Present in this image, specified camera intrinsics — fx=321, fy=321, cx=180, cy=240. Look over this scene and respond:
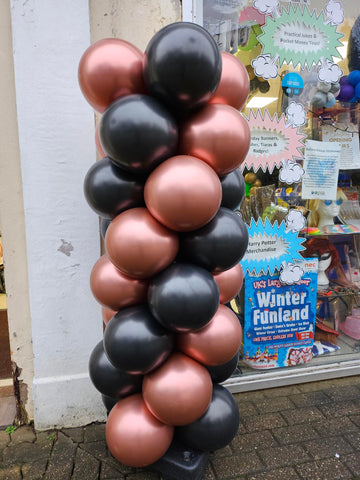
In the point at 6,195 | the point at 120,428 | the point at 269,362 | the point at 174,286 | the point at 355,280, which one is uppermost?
the point at 6,195

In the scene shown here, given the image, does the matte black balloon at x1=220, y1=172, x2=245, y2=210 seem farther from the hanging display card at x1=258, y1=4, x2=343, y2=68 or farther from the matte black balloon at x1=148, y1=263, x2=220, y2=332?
the hanging display card at x1=258, y1=4, x2=343, y2=68

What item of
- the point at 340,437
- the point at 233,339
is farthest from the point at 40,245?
the point at 340,437

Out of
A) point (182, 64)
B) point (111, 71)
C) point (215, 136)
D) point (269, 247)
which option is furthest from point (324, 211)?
point (111, 71)

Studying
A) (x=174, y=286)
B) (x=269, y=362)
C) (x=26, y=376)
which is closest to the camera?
(x=174, y=286)

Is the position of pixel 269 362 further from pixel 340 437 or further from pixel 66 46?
pixel 66 46

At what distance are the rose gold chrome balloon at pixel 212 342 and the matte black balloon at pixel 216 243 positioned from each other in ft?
0.90

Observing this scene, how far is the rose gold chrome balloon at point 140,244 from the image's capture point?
4.34ft

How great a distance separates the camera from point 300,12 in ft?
7.64

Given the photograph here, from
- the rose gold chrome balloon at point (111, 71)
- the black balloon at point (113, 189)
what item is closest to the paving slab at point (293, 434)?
the black balloon at point (113, 189)

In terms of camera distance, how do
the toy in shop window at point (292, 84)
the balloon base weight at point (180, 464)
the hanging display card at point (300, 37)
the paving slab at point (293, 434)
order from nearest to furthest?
the balloon base weight at point (180, 464), the paving slab at point (293, 434), the hanging display card at point (300, 37), the toy in shop window at point (292, 84)

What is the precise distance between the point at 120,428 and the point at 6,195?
1496mm

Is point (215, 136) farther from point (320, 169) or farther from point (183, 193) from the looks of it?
point (320, 169)

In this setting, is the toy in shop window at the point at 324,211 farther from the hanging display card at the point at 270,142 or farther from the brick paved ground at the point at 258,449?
the brick paved ground at the point at 258,449

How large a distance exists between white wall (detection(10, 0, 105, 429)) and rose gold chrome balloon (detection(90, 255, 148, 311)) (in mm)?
581
